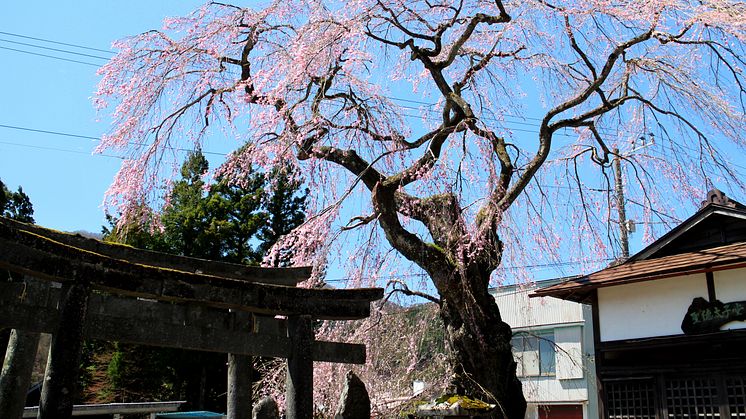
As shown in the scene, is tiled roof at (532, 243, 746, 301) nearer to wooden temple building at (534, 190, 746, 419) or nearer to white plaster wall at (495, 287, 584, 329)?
wooden temple building at (534, 190, 746, 419)

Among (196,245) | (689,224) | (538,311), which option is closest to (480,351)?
(689,224)

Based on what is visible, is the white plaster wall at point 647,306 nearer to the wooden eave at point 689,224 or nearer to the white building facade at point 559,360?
the wooden eave at point 689,224

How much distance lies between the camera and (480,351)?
911cm

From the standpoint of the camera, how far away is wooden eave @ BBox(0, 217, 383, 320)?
189 inches

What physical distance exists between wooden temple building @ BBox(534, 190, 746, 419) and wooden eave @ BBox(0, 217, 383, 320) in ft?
15.8

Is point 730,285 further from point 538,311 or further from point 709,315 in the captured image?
point 538,311

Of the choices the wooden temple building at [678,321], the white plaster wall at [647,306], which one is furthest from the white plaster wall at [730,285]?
the white plaster wall at [647,306]

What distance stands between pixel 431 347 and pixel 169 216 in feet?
49.1

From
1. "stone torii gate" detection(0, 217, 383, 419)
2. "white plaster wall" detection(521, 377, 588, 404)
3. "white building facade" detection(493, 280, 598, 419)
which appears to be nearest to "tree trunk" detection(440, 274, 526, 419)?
"stone torii gate" detection(0, 217, 383, 419)

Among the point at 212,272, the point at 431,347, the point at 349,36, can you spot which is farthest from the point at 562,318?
the point at 212,272

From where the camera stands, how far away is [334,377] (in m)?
11.2

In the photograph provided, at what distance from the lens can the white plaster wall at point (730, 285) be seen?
8953 mm

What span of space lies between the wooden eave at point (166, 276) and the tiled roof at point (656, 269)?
4712mm

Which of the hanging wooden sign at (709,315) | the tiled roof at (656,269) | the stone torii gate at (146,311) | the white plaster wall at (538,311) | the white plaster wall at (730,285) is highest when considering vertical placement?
the white plaster wall at (538,311)
